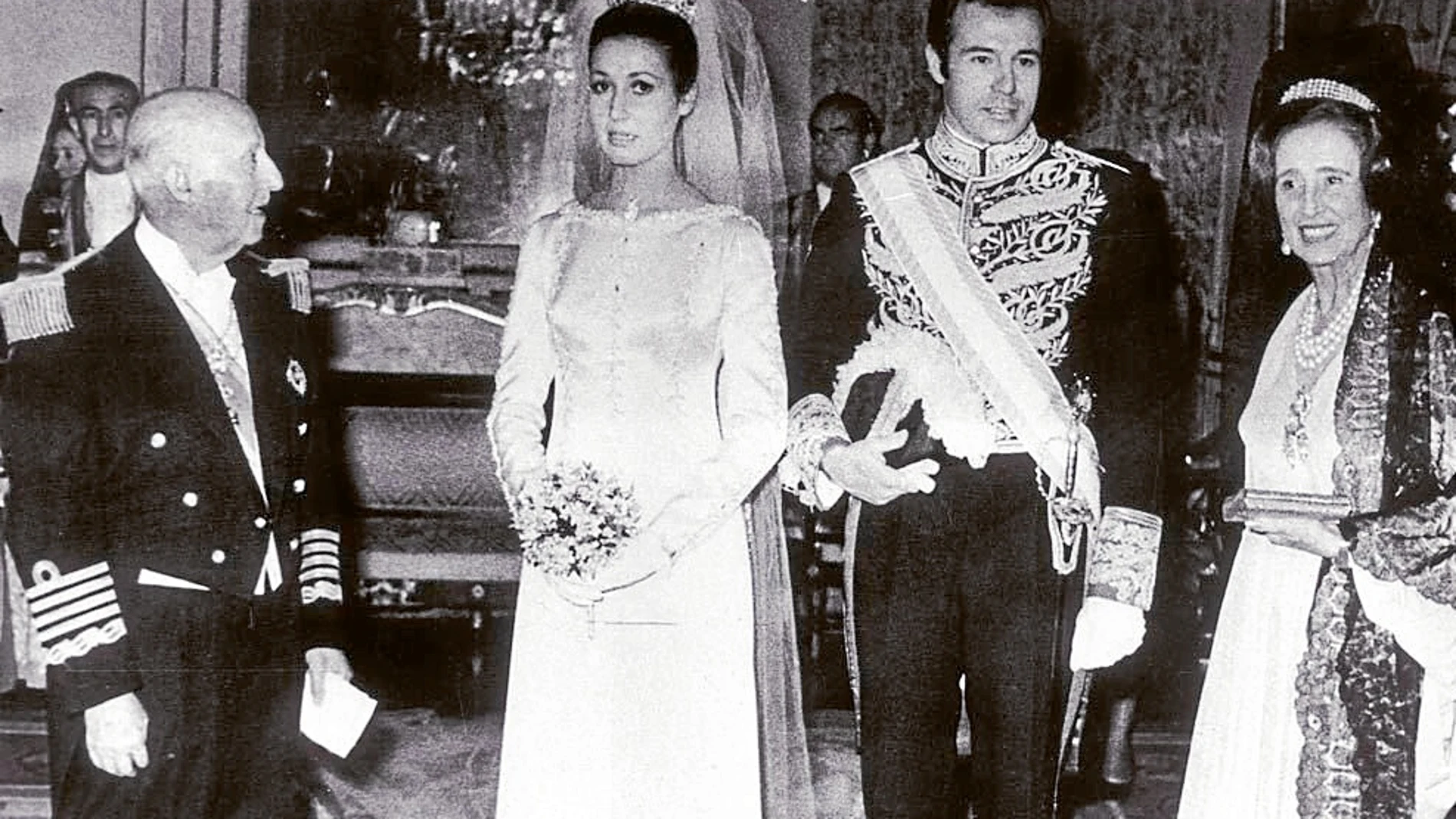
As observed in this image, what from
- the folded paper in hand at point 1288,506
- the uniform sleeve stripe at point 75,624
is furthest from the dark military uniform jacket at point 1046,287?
the uniform sleeve stripe at point 75,624

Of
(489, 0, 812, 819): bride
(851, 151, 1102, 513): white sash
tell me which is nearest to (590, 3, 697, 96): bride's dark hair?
(489, 0, 812, 819): bride

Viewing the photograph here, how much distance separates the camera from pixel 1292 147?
180 cm

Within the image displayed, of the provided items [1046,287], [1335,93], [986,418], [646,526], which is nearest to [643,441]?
[646,526]

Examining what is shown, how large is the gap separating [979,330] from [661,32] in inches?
21.2

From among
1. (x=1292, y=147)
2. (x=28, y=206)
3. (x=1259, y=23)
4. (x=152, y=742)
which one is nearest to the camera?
(x=152, y=742)

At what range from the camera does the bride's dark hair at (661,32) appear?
6.10 feet

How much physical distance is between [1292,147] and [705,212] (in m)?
0.71

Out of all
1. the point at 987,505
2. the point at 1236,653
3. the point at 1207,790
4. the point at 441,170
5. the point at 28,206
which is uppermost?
the point at 441,170

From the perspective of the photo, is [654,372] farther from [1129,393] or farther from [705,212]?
[1129,393]

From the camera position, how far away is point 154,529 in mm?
1678

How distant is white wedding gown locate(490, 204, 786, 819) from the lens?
6.11 feet

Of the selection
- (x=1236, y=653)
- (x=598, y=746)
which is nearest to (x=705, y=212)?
(x=598, y=746)

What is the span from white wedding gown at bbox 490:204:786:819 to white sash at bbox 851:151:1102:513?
0.18 m

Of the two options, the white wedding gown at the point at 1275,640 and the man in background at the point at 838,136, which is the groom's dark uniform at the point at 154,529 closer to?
the white wedding gown at the point at 1275,640
